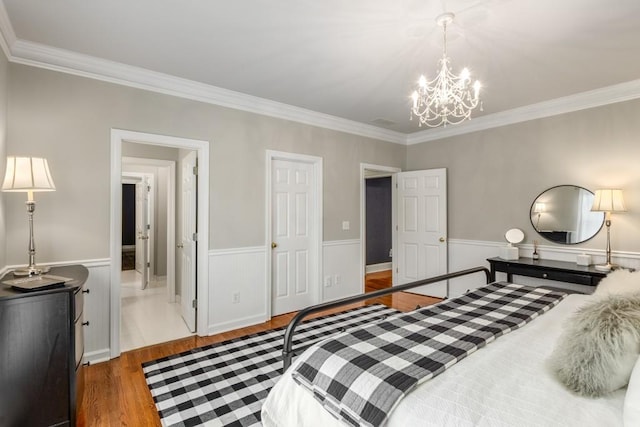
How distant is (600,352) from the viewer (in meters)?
1.10

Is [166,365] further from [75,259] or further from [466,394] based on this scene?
[466,394]

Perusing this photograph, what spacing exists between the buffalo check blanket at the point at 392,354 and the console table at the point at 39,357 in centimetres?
142

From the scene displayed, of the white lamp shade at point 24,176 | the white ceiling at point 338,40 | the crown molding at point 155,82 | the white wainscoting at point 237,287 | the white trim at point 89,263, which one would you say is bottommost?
the white wainscoting at point 237,287

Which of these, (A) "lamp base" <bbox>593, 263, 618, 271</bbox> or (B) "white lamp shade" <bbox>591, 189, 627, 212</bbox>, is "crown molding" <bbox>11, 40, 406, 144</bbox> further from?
(A) "lamp base" <bbox>593, 263, 618, 271</bbox>

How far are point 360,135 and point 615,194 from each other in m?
2.95

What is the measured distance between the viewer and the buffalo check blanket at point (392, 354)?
113 cm

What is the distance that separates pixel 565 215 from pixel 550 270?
0.77 m

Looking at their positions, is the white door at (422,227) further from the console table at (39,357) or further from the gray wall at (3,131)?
the gray wall at (3,131)

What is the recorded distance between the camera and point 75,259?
2625 millimetres

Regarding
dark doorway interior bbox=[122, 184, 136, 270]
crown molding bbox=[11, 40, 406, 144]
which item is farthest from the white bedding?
dark doorway interior bbox=[122, 184, 136, 270]

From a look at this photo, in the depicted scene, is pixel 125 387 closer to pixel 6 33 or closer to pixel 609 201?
pixel 6 33

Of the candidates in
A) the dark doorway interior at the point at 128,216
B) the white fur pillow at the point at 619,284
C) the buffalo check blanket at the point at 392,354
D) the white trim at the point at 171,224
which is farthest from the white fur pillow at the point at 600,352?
the dark doorway interior at the point at 128,216

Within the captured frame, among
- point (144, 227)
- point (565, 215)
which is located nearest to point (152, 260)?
point (144, 227)

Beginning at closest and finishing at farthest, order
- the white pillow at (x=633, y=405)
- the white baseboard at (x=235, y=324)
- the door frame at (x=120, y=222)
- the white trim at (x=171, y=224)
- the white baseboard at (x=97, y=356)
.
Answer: the white pillow at (x=633, y=405) → the white baseboard at (x=97, y=356) → the door frame at (x=120, y=222) → the white baseboard at (x=235, y=324) → the white trim at (x=171, y=224)
